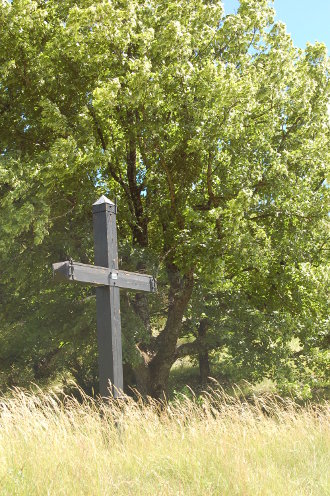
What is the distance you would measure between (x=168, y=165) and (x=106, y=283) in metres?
8.13

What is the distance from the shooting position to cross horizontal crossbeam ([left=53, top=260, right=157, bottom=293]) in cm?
657

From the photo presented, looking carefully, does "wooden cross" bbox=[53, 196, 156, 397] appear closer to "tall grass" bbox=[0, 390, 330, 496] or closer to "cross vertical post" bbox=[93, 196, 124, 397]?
"cross vertical post" bbox=[93, 196, 124, 397]

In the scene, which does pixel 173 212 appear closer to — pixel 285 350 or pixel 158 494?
pixel 285 350

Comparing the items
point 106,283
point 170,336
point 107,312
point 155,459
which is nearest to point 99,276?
point 106,283

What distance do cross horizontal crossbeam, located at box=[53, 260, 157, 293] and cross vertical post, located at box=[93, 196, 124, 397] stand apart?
Result: 9cm

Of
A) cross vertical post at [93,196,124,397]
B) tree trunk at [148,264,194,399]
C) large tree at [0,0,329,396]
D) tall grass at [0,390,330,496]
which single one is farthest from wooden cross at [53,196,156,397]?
tree trunk at [148,264,194,399]

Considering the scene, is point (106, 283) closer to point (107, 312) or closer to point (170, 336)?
point (107, 312)

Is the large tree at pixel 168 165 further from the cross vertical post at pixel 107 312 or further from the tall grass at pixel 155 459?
the tall grass at pixel 155 459

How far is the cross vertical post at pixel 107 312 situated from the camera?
6.94 meters

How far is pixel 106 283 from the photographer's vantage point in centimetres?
712

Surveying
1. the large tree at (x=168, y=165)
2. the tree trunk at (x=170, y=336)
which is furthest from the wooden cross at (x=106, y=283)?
the tree trunk at (x=170, y=336)

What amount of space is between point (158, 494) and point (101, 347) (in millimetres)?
2718

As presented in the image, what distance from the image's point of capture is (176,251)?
1458 centimetres

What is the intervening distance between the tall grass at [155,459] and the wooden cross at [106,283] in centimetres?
41
